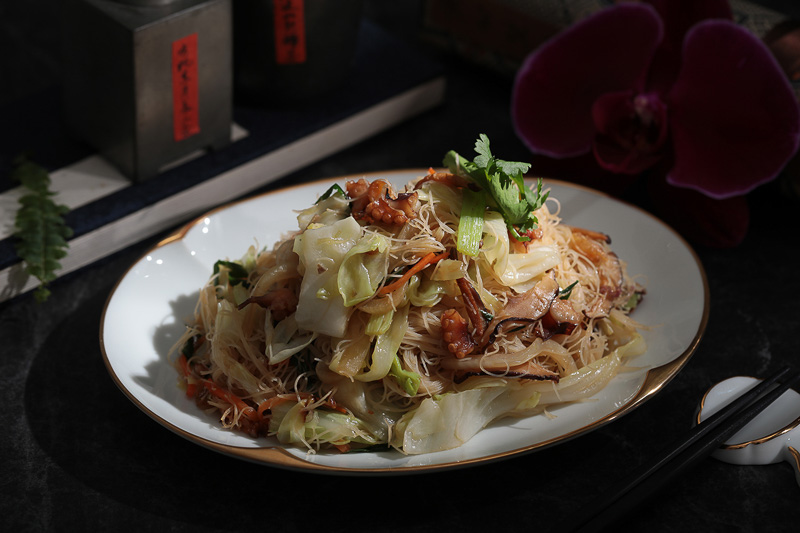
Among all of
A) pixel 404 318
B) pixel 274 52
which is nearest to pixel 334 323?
pixel 404 318

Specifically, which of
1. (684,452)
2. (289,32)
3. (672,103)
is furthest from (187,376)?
(672,103)

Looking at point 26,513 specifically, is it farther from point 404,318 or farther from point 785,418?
point 785,418

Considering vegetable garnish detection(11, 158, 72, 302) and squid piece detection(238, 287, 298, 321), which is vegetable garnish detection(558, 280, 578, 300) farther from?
vegetable garnish detection(11, 158, 72, 302)

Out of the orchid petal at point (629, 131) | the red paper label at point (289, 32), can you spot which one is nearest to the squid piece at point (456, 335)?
the orchid petal at point (629, 131)

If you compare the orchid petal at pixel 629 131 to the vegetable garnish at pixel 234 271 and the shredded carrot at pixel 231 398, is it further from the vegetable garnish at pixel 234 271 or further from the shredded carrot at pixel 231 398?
the shredded carrot at pixel 231 398

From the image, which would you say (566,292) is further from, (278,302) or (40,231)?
(40,231)

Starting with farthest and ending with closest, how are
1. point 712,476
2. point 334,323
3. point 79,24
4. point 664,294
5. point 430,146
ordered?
point 430,146, point 79,24, point 664,294, point 712,476, point 334,323
